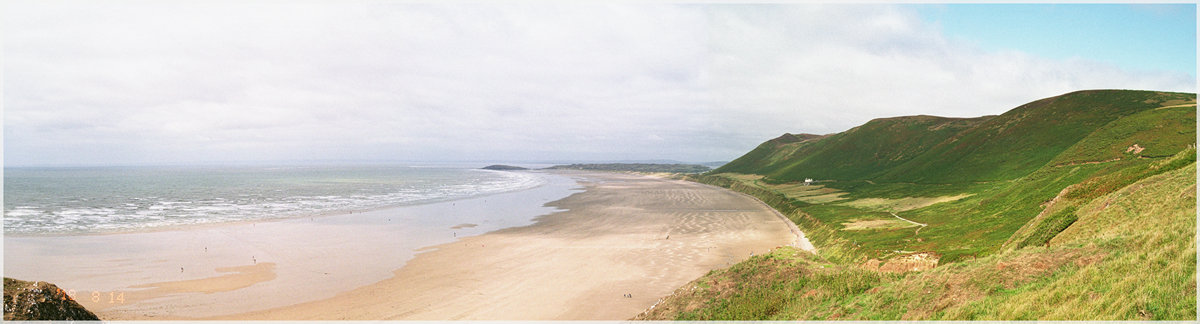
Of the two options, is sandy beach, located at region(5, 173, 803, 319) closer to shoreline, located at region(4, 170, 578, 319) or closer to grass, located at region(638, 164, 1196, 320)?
shoreline, located at region(4, 170, 578, 319)

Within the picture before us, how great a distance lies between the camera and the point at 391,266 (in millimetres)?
35812

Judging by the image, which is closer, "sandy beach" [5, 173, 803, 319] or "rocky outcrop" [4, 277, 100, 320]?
"rocky outcrop" [4, 277, 100, 320]

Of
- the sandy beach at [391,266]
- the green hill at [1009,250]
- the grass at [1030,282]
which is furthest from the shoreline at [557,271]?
the grass at [1030,282]

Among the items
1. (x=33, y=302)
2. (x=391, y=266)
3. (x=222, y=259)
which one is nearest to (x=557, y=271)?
(x=391, y=266)

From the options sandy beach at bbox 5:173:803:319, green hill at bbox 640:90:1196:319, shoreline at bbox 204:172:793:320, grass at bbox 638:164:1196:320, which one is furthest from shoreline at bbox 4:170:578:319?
green hill at bbox 640:90:1196:319

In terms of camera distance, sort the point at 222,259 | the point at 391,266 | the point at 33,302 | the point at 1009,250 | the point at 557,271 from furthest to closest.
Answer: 1. the point at 222,259
2. the point at 391,266
3. the point at 557,271
4. the point at 1009,250
5. the point at 33,302

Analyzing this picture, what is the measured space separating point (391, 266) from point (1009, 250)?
37.3 metres

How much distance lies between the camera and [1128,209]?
18.5 meters

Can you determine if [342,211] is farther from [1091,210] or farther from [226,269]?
[1091,210]

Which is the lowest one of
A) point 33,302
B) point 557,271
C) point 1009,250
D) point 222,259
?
point 557,271

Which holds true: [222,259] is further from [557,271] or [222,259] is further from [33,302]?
[33,302]

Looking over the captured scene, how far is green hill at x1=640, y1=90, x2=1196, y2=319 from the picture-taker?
38.0 feet

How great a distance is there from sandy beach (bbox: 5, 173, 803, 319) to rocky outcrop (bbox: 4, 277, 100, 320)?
12011mm

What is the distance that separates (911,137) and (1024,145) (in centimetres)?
5762
